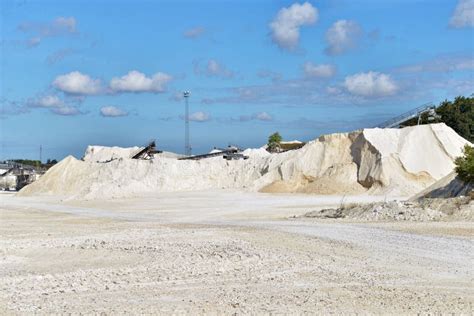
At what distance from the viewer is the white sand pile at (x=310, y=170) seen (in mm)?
47688

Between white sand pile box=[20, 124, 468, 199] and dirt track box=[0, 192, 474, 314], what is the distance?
22.4m

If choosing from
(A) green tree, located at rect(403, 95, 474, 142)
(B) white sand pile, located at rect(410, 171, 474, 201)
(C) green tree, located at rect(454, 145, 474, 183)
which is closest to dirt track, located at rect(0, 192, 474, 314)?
(C) green tree, located at rect(454, 145, 474, 183)

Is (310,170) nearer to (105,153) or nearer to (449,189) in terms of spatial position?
(449,189)

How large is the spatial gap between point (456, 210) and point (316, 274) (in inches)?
555

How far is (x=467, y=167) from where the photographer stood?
98.1 ft

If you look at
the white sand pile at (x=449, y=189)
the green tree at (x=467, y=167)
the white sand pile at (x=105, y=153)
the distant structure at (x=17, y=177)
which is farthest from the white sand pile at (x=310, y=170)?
the white sand pile at (x=105, y=153)

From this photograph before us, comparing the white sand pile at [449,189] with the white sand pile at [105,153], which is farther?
the white sand pile at [105,153]

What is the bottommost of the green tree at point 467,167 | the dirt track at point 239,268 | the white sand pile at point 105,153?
the dirt track at point 239,268

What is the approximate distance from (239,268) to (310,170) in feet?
131

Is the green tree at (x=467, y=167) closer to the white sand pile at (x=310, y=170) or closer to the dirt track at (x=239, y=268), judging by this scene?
the dirt track at (x=239, y=268)

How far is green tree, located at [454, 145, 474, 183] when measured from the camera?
29.8 m

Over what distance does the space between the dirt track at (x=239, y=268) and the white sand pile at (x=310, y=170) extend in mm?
22398

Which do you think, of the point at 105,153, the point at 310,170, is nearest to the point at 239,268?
the point at 310,170

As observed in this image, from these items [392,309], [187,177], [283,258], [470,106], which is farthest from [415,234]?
[470,106]
